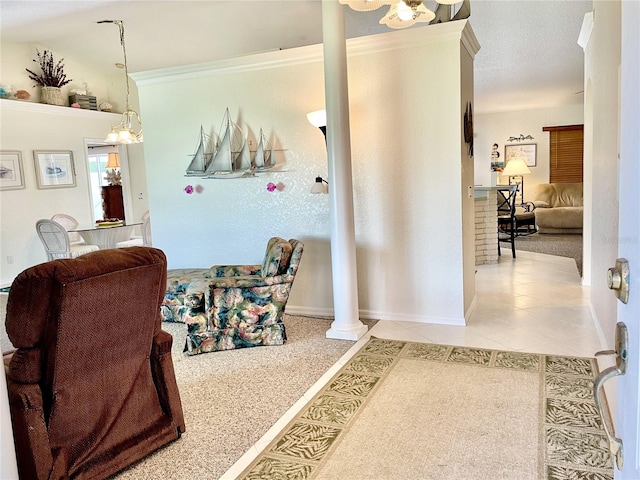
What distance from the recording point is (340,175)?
3.69 meters

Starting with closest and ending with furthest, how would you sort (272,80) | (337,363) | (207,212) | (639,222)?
(639,222)
(337,363)
(272,80)
(207,212)

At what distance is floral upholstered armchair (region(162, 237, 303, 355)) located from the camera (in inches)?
141

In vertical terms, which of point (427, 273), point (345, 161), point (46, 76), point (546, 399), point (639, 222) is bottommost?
point (546, 399)

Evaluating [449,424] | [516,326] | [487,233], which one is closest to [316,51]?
[516,326]

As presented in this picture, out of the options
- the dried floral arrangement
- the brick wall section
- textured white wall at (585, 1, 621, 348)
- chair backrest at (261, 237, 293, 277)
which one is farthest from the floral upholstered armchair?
the dried floral arrangement

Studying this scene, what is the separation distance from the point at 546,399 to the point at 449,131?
2.09 metres

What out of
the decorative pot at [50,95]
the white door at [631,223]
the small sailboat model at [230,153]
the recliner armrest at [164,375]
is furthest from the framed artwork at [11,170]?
the white door at [631,223]

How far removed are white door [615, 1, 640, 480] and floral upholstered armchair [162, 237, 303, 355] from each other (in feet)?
9.56

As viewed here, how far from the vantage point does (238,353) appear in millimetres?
3580

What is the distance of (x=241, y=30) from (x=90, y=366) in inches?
200

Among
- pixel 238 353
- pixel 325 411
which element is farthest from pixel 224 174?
pixel 325 411

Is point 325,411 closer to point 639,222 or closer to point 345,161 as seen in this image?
point 345,161

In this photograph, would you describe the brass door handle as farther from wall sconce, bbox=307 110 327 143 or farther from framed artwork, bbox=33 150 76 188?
framed artwork, bbox=33 150 76 188

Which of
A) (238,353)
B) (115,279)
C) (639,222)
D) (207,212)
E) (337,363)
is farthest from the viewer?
(207,212)
